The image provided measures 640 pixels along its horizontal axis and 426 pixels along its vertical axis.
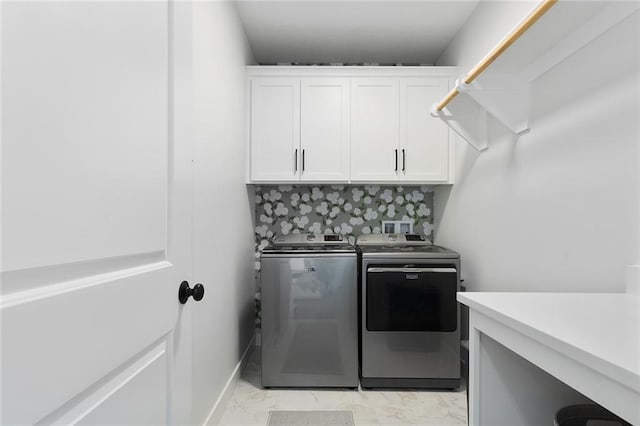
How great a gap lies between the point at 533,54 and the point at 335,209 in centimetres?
176

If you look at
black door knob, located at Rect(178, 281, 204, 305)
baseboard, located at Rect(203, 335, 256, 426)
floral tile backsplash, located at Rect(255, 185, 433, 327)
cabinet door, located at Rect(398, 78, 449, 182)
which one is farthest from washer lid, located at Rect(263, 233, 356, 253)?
black door knob, located at Rect(178, 281, 204, 305)

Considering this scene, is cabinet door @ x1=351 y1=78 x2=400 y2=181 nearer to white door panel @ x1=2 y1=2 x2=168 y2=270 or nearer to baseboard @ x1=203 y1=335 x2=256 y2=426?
baseboard @ x1=203 y1=335 x2=256 y2=426

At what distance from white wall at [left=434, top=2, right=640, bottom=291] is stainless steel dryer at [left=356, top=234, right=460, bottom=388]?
0.84 ft

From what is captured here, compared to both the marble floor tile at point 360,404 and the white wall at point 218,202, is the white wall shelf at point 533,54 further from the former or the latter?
the marble floor tile at point 360,404

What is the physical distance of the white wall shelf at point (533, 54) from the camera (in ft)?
3.74

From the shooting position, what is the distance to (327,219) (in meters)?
2.86

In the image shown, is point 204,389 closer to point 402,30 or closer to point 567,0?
point 567,0

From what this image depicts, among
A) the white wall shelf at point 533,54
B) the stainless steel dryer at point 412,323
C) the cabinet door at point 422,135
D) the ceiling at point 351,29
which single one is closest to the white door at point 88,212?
the white wall shelf at point 533,54

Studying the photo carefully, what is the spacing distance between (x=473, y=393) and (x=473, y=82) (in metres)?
1.32

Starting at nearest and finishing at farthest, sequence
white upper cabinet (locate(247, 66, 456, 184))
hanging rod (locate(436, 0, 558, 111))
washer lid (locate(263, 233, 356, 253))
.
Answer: hanging rod (locate(436, 0, 558, 111)), washer lid (locate(263, 233, 356, 253)), white upper cabinet (locate(247, 66, 456, 184))

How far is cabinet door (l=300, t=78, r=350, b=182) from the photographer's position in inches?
98.7

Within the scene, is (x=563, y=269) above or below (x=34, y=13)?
below

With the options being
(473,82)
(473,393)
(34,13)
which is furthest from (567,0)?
(34,13)

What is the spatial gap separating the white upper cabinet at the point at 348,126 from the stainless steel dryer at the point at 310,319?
0.69 meters
